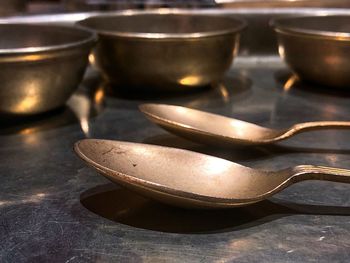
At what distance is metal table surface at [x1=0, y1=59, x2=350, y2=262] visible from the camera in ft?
1.34

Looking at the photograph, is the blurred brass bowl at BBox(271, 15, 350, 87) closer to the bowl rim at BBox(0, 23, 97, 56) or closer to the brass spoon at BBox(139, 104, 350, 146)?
the brass spoon at BBox(139, 104, 350, 146)

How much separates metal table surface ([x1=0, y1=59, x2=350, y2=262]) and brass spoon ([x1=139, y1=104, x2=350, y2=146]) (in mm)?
19

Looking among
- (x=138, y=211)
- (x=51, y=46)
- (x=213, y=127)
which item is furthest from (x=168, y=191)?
(x=51, y=46)

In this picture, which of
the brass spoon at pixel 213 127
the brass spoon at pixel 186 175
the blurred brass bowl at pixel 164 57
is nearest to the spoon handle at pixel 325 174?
the brass spoon at pixel 186 175

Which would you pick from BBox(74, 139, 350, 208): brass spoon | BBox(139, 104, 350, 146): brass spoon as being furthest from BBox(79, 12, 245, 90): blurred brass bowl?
BBox(74, 139, 350, 208): brass spoon

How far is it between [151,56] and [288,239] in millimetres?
427

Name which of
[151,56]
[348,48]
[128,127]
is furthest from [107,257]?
[348,48]

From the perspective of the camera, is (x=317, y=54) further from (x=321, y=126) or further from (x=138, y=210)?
(x=138, y=210)

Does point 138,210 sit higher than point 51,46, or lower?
lower

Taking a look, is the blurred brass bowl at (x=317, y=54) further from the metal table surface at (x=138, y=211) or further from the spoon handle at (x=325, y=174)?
the spoon handle at (x=325, y=174)

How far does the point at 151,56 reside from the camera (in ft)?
2.53

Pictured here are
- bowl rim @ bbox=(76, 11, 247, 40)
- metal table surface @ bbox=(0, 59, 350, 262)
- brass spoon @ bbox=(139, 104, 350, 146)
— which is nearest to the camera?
metal table surface @ bbox=(0, 59, 350, 262)

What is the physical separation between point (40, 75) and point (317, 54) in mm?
469

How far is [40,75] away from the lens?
0.65 m
